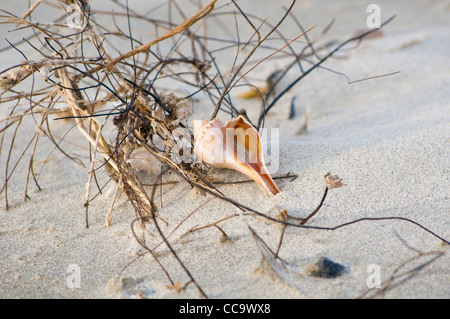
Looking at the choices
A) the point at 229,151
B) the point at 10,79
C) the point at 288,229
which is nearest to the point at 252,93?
the point at 229,151

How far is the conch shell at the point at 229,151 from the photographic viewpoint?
5.04ft

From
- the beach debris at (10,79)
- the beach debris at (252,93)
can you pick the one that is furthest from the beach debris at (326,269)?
the beach debris at (252,93)

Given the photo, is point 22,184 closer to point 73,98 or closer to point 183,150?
point 73,98

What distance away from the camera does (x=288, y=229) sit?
1419 millimetres

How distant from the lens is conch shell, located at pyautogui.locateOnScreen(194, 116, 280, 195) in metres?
1.54

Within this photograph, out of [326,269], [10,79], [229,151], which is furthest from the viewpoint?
[229,151]

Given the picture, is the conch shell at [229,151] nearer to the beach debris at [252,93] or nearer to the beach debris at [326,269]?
the beach debris at [326,269]

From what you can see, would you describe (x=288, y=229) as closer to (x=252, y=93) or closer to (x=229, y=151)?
(x=229, y=151)

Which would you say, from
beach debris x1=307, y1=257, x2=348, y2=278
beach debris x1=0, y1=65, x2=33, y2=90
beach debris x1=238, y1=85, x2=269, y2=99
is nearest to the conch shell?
beach debris x1=307, y1=257, x2=348, y2=278

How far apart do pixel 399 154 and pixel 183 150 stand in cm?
85

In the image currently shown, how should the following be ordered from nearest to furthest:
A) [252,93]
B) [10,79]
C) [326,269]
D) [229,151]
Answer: [326,269] → [10,79] → [229,151] → [252,93]

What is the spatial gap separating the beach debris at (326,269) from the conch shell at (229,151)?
376 millimetres

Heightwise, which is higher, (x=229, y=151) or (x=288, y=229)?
(x=229, y=151)

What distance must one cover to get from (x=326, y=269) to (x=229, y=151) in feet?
1.81
